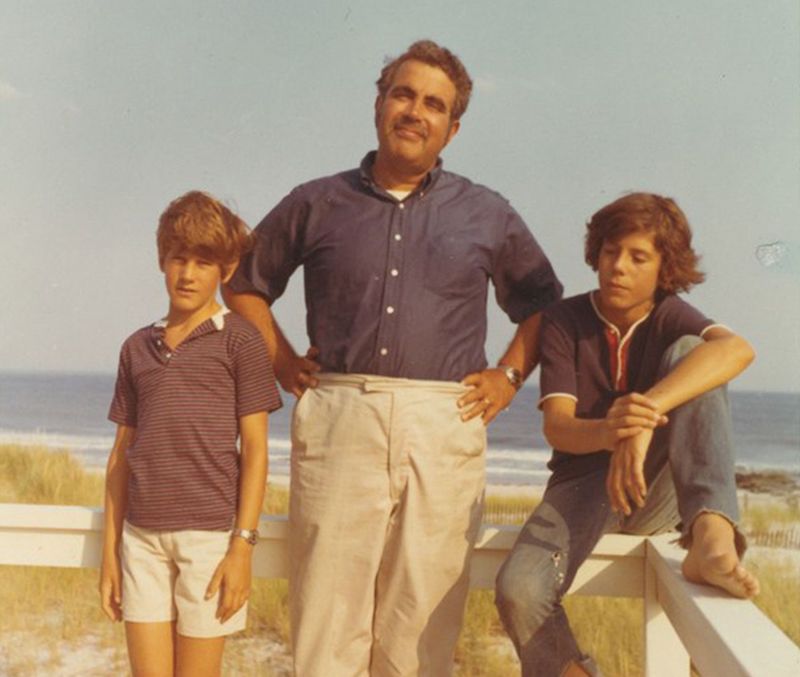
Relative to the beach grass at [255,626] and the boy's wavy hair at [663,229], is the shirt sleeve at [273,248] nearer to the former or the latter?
the boy's wavy hair at [663,229]

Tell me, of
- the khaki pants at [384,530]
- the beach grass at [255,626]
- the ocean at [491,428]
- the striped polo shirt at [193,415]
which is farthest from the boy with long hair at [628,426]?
the ocean at [491,428]

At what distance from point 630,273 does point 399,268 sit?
0.60 meters

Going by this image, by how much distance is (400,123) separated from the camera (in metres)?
A: 2.53

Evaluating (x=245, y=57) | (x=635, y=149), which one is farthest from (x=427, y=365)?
(x=635, y=149)

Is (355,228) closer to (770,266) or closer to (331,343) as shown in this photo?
(331,343)

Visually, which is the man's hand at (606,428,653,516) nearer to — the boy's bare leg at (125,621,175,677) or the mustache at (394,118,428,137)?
the mustache at (394,118,428,137)

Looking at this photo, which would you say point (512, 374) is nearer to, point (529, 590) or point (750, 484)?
point (529, 590)

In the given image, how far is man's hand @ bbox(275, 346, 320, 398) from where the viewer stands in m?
2.55

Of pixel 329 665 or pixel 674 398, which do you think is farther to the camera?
pixel 329 665

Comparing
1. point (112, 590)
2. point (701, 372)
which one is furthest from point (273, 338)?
point (701, 372)

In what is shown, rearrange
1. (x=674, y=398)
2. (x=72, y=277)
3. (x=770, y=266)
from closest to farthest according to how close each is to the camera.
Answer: (x=674, y=398) < (x=770, y=266) < (x=72, y=277)

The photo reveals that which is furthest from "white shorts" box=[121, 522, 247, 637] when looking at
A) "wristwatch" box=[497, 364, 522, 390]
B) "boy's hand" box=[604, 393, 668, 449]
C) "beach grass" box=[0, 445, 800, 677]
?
"beach grass" box=[0, 445, 800, 677]

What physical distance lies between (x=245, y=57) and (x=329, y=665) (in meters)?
13.8

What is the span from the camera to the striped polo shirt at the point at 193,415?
7.52 ft
